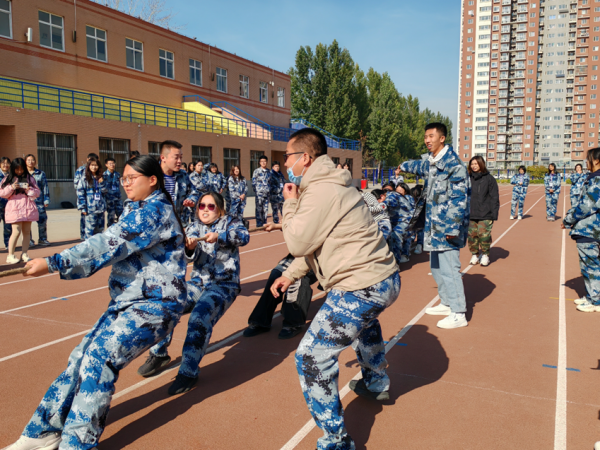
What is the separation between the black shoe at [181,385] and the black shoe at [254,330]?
1411 mm

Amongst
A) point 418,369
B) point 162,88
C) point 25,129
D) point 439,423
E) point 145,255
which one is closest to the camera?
point 145,255

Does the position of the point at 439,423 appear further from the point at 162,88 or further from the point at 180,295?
the point at 162,88

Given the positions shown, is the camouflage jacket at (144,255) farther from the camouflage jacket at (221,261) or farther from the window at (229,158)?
the window at (229,158)

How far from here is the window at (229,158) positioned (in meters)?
32.5

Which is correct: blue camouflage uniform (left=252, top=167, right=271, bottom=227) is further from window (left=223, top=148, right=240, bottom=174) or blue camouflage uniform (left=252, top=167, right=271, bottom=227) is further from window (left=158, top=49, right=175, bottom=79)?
window (left=158, top=49, right=175, bottom=79)

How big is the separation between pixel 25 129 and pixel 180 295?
2072 cm

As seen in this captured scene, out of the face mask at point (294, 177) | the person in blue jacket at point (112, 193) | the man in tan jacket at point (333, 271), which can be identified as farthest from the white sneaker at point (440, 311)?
the person in blue jacket at point (112, 193)

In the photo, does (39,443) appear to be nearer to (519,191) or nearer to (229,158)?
(519,191)

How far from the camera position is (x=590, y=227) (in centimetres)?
603

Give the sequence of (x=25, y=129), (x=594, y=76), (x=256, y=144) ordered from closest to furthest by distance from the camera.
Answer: (x=25, y=129), (x=256, y=144), (x=594, y=76)

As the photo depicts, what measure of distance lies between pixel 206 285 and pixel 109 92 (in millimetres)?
27969

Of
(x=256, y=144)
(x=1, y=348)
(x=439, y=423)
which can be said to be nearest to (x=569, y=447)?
(x=439, y=423)

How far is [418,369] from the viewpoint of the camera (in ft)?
14.4

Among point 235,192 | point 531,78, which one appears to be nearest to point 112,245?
point 235,192
